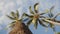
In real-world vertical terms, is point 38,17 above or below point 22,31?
above

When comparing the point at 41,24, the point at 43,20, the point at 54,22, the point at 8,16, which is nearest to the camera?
the point at 54,22

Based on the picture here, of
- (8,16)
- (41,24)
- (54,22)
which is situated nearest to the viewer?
(54,22)

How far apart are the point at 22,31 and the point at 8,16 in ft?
5.87

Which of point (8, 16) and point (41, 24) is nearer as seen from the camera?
point (41, 24)

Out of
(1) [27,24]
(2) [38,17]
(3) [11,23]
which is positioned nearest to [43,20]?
(2) [38,17]

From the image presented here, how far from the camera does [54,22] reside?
14438mm

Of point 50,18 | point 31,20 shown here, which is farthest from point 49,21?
point 31,20

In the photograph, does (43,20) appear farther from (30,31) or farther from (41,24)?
(30,31)

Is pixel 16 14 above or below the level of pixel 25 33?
above

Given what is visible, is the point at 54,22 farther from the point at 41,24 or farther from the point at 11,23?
the point at 11,23

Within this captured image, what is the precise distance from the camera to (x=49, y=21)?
14727mm

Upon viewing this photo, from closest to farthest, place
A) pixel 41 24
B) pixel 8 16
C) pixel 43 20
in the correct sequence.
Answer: pixel 43 20 < pixel 41 24 < pixel 8 16

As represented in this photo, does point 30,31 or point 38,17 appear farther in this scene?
point 30,31

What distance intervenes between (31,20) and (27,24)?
131cm
